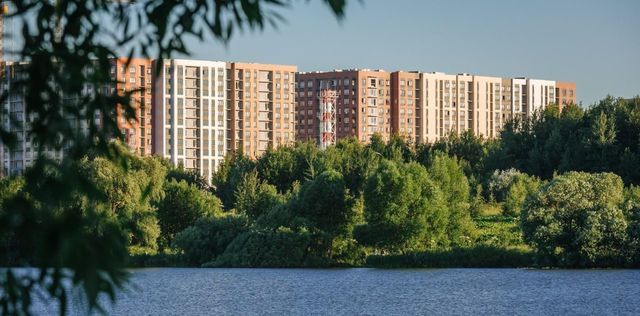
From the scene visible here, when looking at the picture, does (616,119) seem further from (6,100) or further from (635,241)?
(6,100)

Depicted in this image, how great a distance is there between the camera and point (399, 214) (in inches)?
2290

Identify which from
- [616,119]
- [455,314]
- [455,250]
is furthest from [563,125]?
[455,314]

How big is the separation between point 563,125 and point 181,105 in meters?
66.0

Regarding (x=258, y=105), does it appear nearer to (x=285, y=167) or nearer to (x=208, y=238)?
(x=285, y=167)

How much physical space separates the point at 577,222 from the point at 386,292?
32.3 feet

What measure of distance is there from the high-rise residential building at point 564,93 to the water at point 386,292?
137 metres

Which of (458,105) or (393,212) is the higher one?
(458,105)

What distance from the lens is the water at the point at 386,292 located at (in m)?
40.2

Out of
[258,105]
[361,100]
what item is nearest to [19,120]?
[258,105]

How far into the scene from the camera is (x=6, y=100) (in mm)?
7156

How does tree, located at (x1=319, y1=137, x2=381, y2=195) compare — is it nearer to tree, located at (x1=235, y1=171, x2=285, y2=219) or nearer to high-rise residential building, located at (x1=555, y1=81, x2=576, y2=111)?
tree, located at (x1=235, y1=171, x2=285, y2=219)

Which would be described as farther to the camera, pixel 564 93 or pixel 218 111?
pixel 564 93

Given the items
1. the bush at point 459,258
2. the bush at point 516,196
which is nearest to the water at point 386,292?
the bush at point 459,258

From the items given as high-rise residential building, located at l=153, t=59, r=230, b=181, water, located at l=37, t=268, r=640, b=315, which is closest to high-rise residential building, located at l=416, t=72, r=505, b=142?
high-rise residential building, located at l=153, t=59, r=230, b=181
